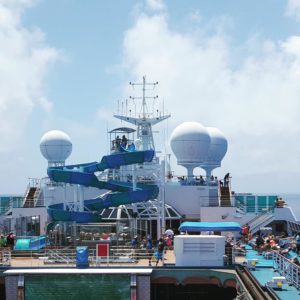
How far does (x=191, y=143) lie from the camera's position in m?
52.3

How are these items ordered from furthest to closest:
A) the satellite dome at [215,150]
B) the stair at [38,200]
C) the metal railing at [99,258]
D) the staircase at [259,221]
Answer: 1. the satellite dome at [215,150]
2. the stair at [38,200]
3. the staircase at [259,221]
4. the metal railing at [99,258]

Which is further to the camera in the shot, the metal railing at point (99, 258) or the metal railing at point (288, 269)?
the metal railing at point (99, 258)

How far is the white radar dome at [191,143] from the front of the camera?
5228 centimetres

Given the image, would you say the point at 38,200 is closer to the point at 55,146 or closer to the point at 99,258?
the point at 55,146

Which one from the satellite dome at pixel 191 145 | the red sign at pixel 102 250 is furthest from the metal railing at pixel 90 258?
the satellite dome at pixel 191 145

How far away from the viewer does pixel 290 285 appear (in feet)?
77.3

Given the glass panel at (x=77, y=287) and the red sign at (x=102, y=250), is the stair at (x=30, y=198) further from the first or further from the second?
the glass panel at (x=77, y=287)

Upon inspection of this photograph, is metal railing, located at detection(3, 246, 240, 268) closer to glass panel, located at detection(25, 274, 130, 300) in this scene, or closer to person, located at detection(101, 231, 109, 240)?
glass panel, located at detection(25, 274, 130, 300)

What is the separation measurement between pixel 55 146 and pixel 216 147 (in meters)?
14.8

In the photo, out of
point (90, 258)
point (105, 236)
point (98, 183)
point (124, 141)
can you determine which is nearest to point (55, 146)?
point (124, 141)

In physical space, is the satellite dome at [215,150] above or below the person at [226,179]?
above

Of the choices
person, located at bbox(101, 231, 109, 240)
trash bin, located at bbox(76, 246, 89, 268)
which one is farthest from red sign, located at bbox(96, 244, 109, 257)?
person, located at bbox(101, 231, 109, 240)

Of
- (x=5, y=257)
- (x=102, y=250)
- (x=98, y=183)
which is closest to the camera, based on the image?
(x=102, y=250)

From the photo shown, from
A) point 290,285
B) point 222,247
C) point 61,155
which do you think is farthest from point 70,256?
point 61,155
